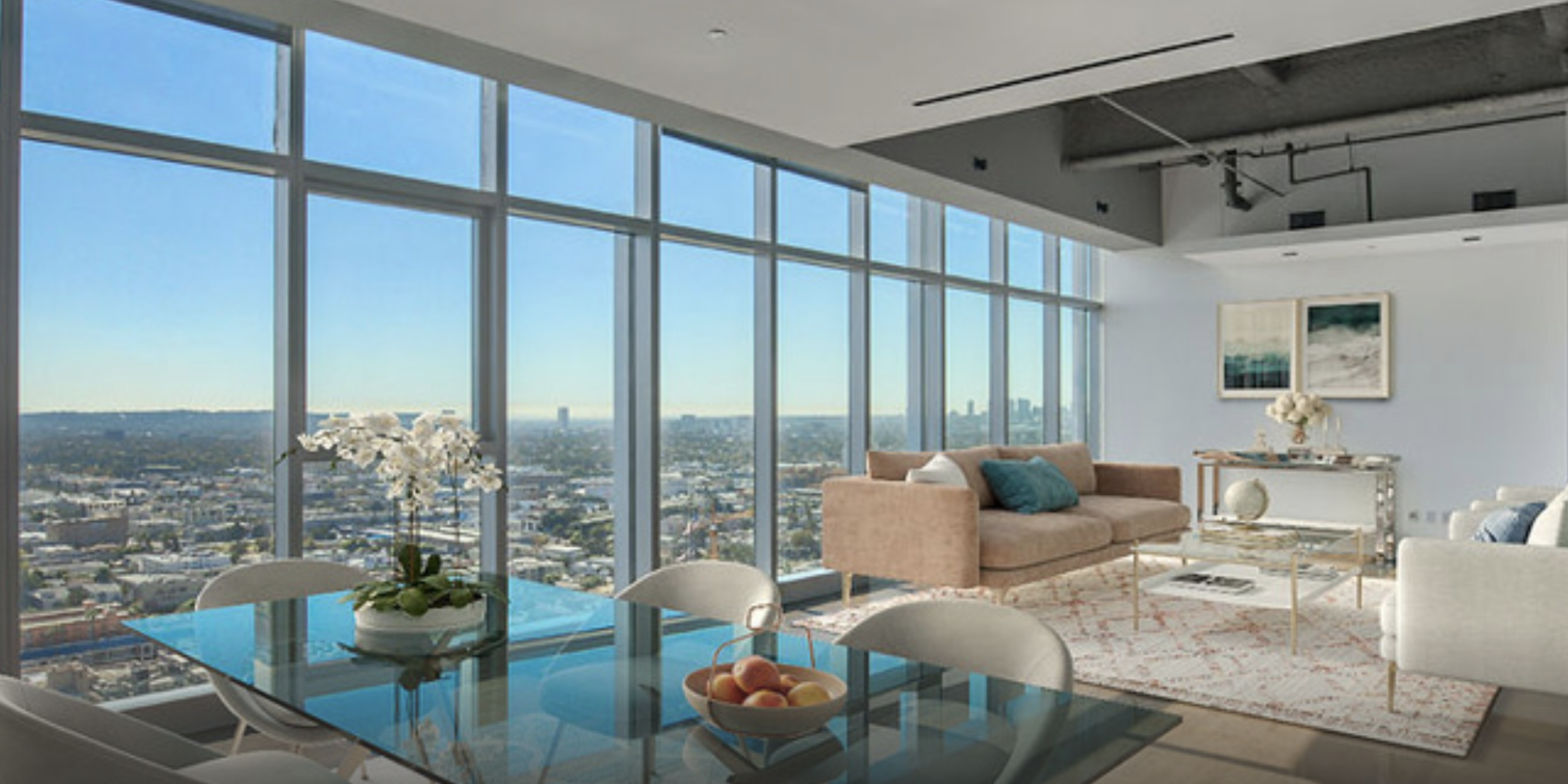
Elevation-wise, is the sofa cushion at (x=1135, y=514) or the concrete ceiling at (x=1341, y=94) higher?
the concrete ceiling at (x=1341, y=94)

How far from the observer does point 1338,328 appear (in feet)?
28.6

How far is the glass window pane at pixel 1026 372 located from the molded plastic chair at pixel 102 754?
698cm

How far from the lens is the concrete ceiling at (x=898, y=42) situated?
3332 millimetres

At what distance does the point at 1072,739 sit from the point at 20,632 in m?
3.45

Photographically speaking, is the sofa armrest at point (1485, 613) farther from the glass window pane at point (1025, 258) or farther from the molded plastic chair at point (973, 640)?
the glass window pane at point (1025, 258)

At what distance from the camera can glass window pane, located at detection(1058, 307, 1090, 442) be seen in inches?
371

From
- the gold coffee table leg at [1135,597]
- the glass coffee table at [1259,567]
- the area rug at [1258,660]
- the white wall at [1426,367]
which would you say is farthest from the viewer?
the white wall at [1426,367]

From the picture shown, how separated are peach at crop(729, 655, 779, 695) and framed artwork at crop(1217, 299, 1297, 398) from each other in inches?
329

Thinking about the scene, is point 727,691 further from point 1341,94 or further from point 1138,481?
point 1138,481

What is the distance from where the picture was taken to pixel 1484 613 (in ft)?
11.7

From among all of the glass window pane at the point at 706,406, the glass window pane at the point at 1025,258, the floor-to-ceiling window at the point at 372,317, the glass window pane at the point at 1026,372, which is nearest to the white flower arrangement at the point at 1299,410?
the glass window pane at the point at 1026,372

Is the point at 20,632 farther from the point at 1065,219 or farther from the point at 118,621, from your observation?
the point at 1065,219

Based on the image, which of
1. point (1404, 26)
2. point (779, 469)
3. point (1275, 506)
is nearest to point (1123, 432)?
point (1275, 506)

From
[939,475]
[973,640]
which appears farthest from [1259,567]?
[973,640]
